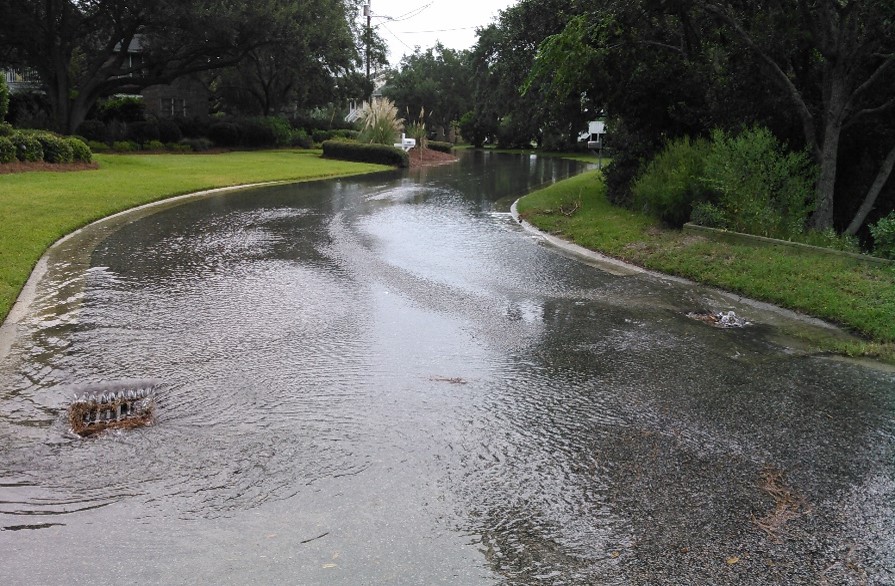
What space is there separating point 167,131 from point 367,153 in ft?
32.9

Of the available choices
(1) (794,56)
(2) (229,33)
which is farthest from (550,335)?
(2) (229,33)

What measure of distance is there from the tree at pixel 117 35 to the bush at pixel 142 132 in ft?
6.39

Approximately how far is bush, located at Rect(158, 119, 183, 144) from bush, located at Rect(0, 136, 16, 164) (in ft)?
55.2

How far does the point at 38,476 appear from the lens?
4.29 meters

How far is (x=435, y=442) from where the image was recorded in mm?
4922

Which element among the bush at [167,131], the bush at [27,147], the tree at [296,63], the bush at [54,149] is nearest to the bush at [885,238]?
the bush at [27,147]

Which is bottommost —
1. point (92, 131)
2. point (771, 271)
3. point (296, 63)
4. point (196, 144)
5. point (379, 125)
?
point (771, 271)

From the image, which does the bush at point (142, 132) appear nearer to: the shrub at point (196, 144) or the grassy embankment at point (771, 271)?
the shrub at point (196, 144)

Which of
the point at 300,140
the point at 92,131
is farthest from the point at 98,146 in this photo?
the point at 300,140

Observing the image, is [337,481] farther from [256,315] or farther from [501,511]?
[256,315]

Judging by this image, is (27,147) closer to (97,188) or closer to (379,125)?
(97,188)

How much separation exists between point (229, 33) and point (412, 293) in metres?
26.8

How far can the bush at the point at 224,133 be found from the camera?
40281mm

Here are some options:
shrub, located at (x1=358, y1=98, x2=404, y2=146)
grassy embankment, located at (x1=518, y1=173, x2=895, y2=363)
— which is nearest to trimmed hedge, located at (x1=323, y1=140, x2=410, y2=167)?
shrub, located at (x1=358, y1=98, x2=404, y2=146)
